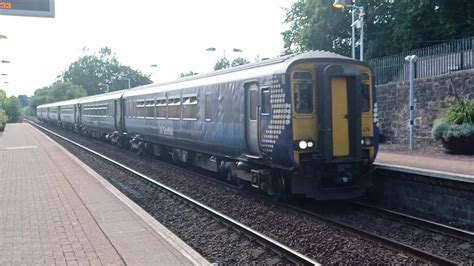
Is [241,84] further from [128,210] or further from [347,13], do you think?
[347,13]

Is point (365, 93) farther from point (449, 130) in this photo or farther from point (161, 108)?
point (161, 108)

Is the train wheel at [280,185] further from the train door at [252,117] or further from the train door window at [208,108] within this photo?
the train door window at [208,108]

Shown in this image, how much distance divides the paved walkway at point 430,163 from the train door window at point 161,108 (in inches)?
292

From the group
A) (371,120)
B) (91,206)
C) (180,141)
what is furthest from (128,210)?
(180,141)

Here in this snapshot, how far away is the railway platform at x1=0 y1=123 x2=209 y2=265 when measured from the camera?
633 centimetres

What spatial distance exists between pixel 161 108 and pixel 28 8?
27.2 ft

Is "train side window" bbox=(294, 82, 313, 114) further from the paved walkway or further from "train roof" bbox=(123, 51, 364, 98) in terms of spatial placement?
the paved walkway

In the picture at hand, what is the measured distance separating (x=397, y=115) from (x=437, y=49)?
2717mm

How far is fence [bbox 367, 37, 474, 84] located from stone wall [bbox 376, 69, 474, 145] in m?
0.44

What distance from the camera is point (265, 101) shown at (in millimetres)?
10430

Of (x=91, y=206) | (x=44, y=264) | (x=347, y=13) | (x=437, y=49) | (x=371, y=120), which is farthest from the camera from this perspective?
(x=347, y=13)

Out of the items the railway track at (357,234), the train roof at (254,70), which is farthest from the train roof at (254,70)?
the railway track at (357,234)

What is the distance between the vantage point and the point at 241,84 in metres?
11.4

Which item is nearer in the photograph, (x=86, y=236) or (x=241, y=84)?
(x=86, y=236)
